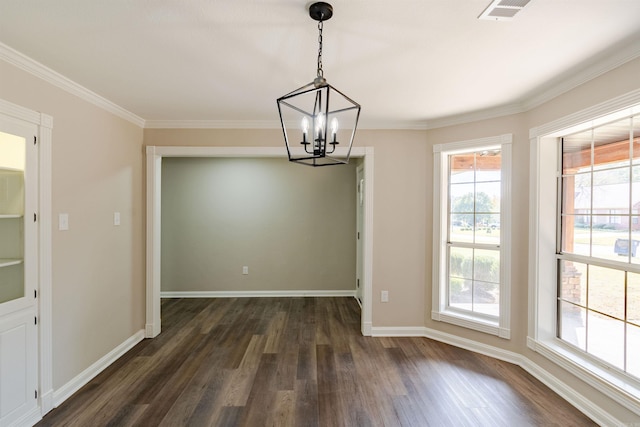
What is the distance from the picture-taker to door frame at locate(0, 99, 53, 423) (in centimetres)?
215

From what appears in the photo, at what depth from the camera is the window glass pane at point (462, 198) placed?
329 cm

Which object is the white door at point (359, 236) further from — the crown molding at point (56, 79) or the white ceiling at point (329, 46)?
the crown molding at point (56, 79)

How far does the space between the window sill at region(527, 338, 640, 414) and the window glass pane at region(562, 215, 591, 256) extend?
0.80 meters

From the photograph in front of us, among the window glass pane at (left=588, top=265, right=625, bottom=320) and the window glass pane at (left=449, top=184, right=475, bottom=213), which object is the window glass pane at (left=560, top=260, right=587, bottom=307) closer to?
the window glass pane at (left=588, top=265, right=625, bottom=320)

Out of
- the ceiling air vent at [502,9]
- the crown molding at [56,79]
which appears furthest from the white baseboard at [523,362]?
the crown molding at [56,79]

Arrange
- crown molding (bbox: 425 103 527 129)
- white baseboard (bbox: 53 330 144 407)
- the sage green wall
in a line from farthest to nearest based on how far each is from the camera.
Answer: the sage green wall < crown molding (bbox: 425 103 527 129) < white baseboard (bbox: 53 330 144 407)

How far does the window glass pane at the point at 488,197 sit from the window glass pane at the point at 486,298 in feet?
2.55

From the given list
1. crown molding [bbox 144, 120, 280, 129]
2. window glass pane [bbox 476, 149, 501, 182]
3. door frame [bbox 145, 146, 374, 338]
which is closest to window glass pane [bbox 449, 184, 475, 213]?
window glass pane [bbox 476, 149, 501, 182]

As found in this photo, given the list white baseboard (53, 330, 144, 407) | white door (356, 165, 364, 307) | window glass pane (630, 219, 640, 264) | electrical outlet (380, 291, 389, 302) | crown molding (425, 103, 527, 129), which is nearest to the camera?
window glass pane (630, 219, 640, 264)

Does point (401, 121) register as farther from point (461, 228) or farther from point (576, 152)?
point (576, 152)

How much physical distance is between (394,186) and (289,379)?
7.46ft

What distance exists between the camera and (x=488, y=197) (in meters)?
3.17

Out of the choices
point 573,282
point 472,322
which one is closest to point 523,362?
point 472,322

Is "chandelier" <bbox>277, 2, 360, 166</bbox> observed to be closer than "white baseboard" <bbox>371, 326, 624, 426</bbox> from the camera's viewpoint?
Yes
